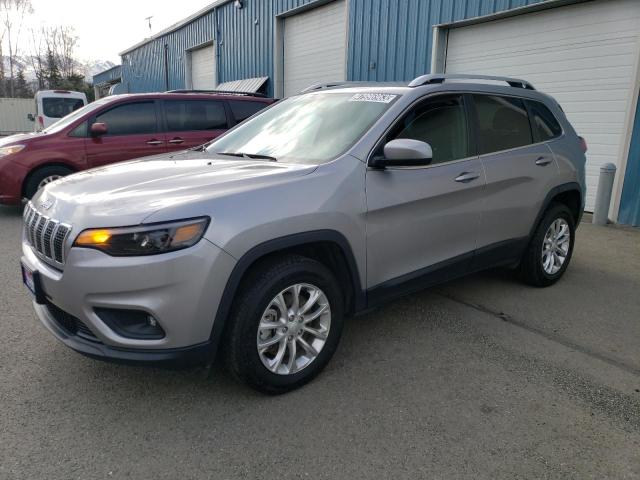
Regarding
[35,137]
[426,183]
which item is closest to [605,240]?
[426,183]

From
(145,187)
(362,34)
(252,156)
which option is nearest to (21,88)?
(362,34)

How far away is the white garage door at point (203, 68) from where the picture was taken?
765 inches

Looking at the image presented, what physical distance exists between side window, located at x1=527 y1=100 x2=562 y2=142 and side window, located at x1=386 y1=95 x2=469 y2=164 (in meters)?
1.00

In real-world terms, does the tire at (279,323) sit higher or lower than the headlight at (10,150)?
lower

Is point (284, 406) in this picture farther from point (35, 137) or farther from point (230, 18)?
point (230, 18)

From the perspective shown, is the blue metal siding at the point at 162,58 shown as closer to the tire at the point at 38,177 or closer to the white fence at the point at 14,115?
the white fence at the point at 14,115

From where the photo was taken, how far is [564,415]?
2.74 m

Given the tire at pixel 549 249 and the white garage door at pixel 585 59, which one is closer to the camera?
the tire at pixel 549 249

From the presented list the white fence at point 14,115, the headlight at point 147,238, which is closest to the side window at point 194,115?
the headlight at point 147,238

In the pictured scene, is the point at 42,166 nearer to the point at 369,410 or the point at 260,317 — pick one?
the point at 260,317

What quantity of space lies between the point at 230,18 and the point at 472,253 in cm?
1560

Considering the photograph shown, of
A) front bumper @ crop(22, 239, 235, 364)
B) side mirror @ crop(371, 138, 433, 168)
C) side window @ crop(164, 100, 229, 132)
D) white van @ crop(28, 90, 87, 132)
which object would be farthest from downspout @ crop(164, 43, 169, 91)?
front bumper @ crop(22, 239, 235, 364)

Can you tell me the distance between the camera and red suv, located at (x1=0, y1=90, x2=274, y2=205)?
7203 millimetres

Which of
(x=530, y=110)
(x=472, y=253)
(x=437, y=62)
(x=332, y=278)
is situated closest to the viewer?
(x=332, y=278)
